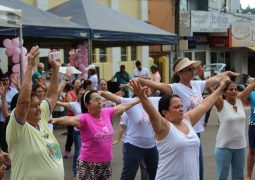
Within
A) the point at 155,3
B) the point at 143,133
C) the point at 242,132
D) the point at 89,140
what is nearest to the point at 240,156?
the point at 242,132

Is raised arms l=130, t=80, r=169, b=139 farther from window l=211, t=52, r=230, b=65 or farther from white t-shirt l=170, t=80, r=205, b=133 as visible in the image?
window l=211, t=52, r=230, b=65

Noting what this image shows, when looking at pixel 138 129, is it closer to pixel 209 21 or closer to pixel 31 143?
pixel 31 143

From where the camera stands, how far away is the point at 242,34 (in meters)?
37.2

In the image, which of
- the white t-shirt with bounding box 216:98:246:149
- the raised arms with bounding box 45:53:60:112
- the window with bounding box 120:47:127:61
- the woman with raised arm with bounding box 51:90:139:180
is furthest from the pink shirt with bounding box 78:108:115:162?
the window with bounding box 120:47:127:61

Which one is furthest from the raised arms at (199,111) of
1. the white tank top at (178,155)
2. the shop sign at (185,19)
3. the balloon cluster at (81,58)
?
the shop sign at (185,19)

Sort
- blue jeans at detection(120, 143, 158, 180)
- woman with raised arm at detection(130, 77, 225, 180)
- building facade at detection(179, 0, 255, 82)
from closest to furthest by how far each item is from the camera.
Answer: woman with raised arm at detection(130, 77, 225, 180) < blue jeans at detection(120, 143, 158, 180) < building facade at detection(179, 0, 255, 82)

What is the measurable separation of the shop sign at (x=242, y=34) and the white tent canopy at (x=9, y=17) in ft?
91.7

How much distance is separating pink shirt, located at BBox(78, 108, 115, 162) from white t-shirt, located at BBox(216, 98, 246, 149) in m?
1.56

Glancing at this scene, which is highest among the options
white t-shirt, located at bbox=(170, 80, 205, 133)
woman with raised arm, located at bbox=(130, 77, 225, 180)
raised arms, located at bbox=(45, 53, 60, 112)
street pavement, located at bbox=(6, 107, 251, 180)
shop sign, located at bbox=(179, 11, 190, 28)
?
shop sign, located at bbox=(179, 11, 190, 28)

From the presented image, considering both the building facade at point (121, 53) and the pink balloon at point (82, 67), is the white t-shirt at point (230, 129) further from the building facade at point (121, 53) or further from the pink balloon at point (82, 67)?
the building facade at point (121, 53)

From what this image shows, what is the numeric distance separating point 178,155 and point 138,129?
225 cm

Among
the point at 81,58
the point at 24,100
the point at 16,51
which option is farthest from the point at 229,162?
the point at 81,58

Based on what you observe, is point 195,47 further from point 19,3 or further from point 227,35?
point 19,3

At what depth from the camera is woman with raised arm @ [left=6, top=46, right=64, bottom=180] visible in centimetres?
403
